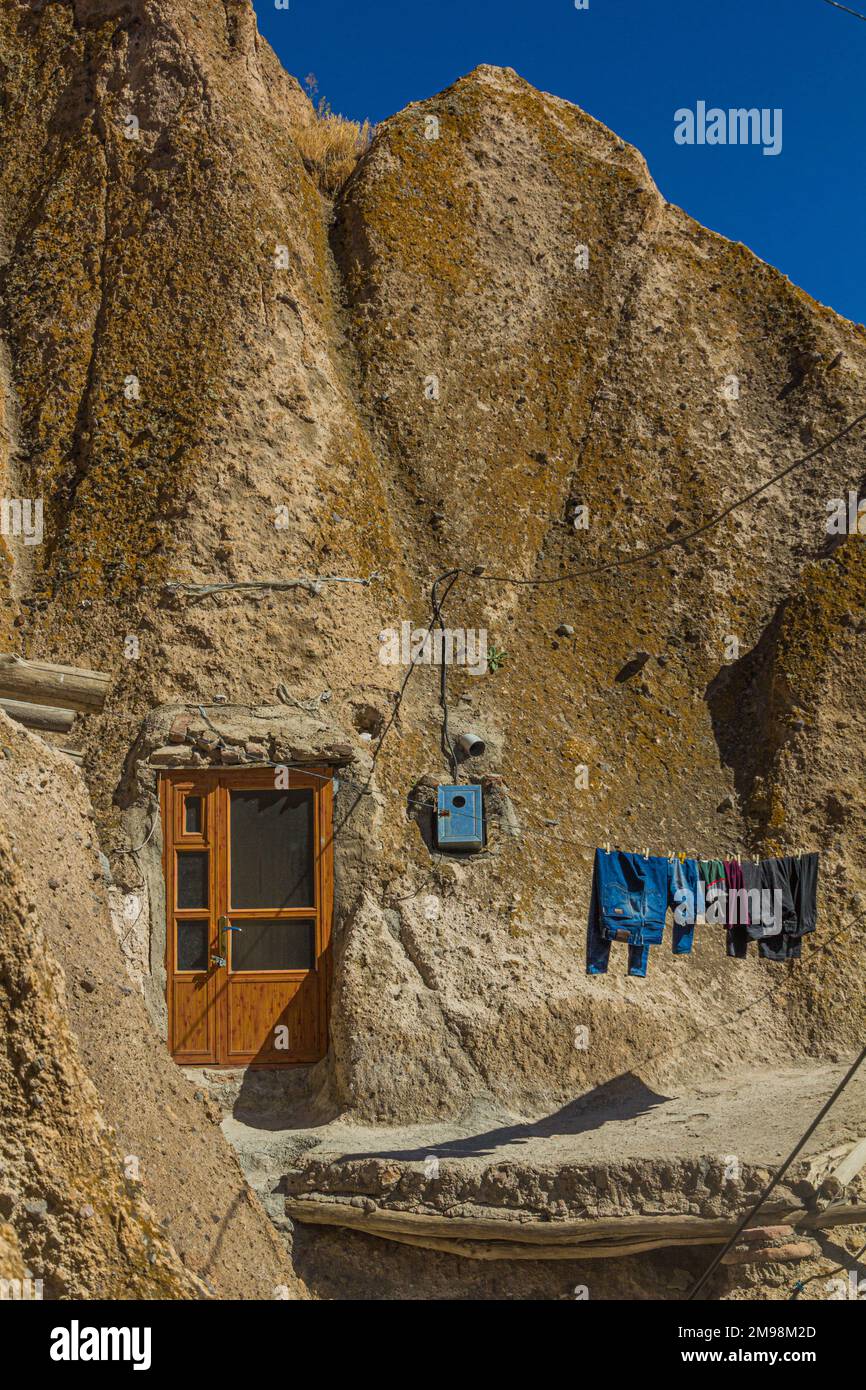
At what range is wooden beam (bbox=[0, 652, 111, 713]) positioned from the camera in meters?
11.3

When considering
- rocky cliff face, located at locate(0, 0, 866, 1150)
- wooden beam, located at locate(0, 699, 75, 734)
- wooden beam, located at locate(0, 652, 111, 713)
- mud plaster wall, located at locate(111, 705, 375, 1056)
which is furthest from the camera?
rocky cliff face, located at locate(0, 0, 866, 1150)

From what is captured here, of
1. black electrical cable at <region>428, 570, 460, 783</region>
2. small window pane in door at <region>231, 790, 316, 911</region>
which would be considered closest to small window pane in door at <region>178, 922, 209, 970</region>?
small window pane in door at <region>231, 790, 316, 911</region>

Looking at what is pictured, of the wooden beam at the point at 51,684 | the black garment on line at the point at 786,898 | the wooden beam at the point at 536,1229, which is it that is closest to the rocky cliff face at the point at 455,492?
the wooden beam at the point at 51,684

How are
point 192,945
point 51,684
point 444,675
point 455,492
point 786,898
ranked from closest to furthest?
1. point 786,898
2. point 51,684
3. point 192,945
4. point 444,675
5. point 455,492

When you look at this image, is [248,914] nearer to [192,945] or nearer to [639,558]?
[192,945]

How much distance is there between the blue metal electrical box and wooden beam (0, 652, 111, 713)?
325cm

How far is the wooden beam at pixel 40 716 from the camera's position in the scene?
1145 centimetres

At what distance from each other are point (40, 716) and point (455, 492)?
5220 millimetres

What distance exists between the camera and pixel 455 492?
47.2ft

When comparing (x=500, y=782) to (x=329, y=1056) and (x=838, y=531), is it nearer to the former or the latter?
(x=329, y=1056)

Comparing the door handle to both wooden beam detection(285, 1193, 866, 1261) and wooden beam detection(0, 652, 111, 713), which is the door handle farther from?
wooden beam detection(285, 1193, 866, 1261)

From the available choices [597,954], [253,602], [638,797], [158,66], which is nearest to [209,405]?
[253,602]

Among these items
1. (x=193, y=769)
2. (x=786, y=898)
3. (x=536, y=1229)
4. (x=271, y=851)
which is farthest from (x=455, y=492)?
(x=536, y=1229)

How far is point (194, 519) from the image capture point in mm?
12914
